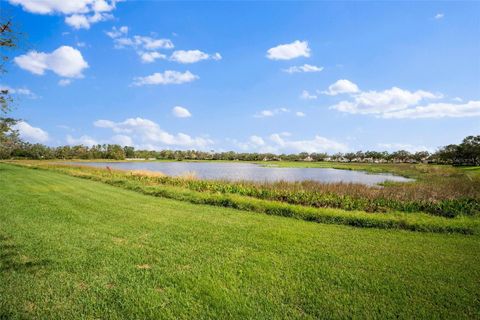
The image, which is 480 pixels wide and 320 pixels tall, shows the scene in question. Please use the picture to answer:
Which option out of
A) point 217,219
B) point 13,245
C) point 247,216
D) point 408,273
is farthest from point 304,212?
point 13,245

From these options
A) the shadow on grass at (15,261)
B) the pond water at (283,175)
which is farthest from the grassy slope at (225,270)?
the pond water at (283,175)

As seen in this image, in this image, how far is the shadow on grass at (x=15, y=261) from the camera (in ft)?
17.8

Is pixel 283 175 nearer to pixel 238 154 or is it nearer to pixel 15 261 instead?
pixel 15 261

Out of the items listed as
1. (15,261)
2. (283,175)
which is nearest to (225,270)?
(15,261)

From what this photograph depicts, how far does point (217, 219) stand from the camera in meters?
10.2

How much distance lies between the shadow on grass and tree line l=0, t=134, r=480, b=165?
110 feet

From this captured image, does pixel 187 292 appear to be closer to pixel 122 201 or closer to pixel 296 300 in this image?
pixel 296 300

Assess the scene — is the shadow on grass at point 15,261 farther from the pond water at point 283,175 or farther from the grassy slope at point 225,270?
the pond water at point 283,175

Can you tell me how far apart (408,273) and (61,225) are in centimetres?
931

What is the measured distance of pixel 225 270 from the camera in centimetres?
560

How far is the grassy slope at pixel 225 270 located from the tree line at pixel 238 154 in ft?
111

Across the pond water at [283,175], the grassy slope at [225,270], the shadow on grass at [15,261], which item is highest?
the shadow on grass at [15,261]

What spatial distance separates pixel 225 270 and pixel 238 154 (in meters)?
165

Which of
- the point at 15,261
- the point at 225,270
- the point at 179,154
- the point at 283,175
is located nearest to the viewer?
the point at 225,270
